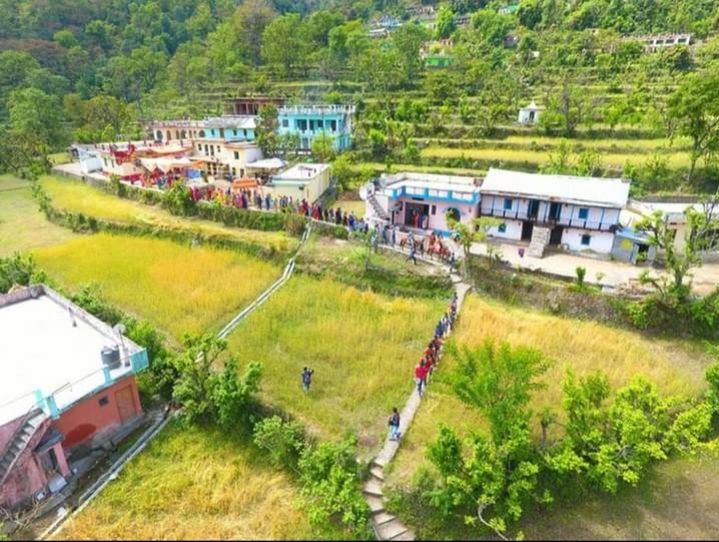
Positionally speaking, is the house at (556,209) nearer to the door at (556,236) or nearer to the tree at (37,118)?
the door at (556,236)

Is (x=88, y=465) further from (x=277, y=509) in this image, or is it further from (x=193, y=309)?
(x=193, y=309)

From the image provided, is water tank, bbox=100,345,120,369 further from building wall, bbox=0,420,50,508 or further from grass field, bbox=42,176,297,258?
grass field, bbox=42,176,297,258

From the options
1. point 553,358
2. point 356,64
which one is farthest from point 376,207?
point 356,64

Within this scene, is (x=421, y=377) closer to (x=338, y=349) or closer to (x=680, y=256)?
(x=338, y=349)

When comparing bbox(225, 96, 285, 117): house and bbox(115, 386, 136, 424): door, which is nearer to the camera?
bbox(115, 386, 136, 424): door

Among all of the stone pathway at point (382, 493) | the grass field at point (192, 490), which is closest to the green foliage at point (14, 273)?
the grass field at point (192, 490)

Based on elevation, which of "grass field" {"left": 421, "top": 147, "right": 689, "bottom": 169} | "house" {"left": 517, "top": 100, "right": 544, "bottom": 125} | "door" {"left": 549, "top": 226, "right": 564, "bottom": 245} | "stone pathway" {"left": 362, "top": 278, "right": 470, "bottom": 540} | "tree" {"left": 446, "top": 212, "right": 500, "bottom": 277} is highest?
"house" {"left": 517, "top": 100, "right": 544, "bottom": 125}

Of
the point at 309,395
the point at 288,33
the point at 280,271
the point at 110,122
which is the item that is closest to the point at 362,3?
the point at 288,33

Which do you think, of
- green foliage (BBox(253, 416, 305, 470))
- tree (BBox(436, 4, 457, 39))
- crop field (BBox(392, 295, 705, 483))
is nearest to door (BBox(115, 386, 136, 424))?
green foliage (BBox(253, 416, 305, 470))
